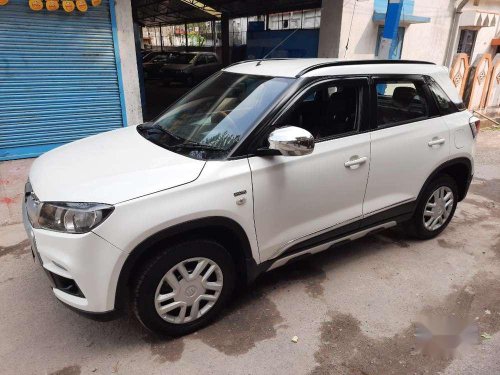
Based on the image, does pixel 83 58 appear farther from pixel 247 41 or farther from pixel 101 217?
pixel 247 41

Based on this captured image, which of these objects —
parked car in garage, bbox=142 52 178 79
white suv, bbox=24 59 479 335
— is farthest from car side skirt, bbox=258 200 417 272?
parked car in garage, bbox=142 52 178 79

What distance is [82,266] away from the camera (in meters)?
2.13

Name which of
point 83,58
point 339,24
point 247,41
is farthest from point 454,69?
point 83,58

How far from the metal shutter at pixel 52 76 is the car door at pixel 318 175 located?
15.9ft

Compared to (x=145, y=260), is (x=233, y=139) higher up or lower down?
higher up

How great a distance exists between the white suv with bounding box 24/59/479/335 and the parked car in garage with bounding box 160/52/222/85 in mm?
13825

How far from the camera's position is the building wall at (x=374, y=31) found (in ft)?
27.1

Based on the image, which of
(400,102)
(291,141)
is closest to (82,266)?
(291,141)

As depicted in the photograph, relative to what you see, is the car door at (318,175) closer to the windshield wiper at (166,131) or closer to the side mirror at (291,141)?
the side mirror at (291,141)

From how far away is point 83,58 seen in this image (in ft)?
20.9

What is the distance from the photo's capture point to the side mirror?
240 centimetres

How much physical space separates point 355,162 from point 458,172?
5.36 ft

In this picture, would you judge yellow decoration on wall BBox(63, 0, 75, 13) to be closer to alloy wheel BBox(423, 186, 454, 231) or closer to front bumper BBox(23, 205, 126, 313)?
front bumper BBox(23, 205, 126, 313)

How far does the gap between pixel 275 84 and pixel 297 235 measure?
113cm
